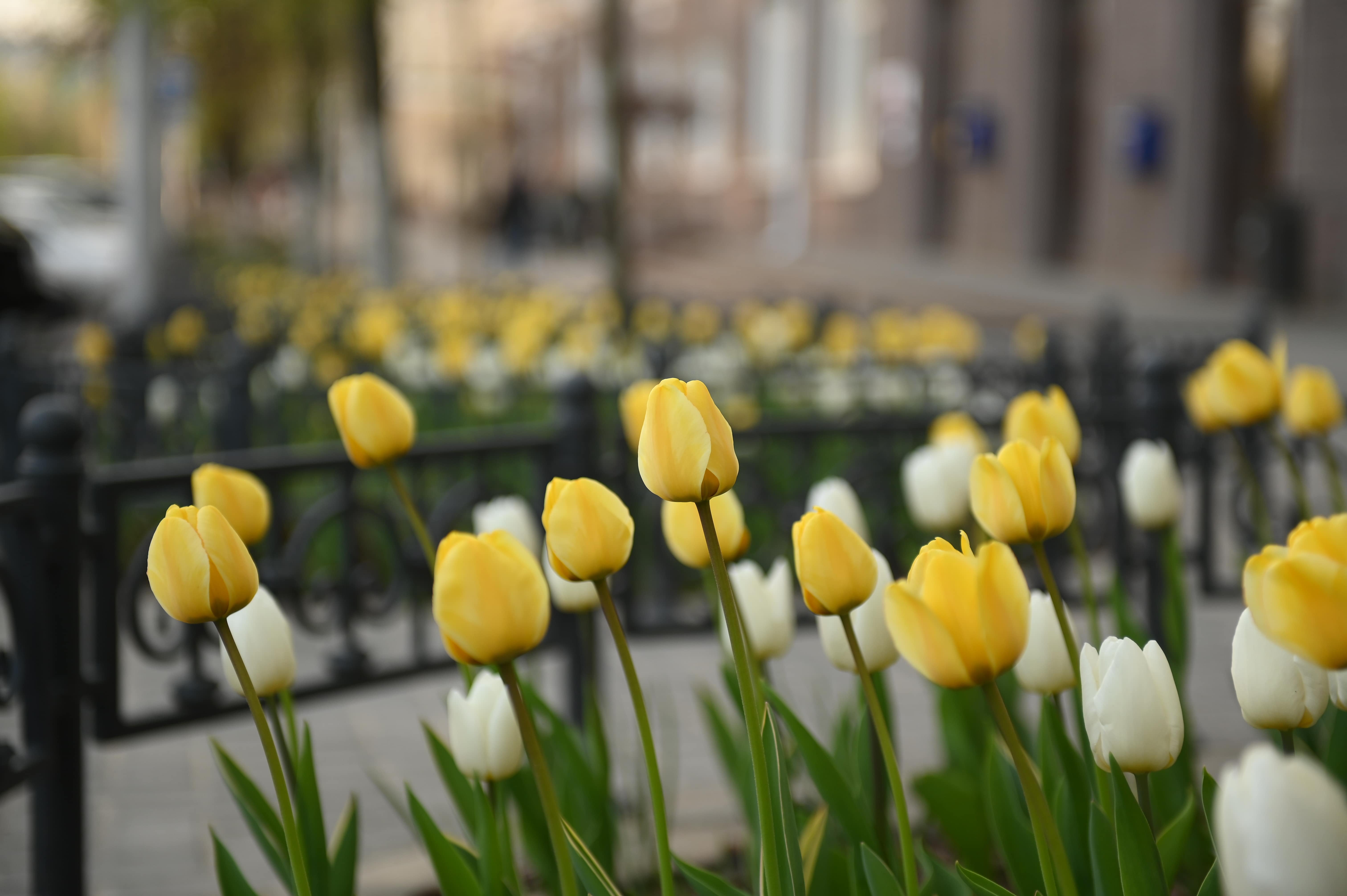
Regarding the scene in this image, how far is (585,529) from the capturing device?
1.41m

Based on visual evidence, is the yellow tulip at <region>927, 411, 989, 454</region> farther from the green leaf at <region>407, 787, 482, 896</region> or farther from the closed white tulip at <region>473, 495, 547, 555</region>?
the green leaf at <region>407, 787, 482, 896</region>

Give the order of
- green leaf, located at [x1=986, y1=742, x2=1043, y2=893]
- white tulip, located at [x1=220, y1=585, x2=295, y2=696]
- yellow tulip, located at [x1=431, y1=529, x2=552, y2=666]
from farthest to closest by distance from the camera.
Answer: green leaf, located at [x1=986, y1=742, x2=1043, y2=893], white tulip, located at [x1=220, y1=585, x2=295, y2=696], yellow tulip, located at [x1=431, y1=529, x2=552, y2=666]

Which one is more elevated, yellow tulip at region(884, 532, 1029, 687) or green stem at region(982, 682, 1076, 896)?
yellow tulip at region(884, 532, 1029, 687)

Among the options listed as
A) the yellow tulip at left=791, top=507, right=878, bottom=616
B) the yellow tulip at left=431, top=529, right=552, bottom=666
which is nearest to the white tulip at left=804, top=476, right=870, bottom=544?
the yellow tulip at left=791, top=507, right=878, bottom=616

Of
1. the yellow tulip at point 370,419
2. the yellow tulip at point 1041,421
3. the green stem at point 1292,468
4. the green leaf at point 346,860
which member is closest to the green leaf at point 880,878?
the yellow tulip at point 1041,421

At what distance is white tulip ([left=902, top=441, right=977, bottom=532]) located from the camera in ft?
8.11

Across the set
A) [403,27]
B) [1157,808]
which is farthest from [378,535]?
[403,27]

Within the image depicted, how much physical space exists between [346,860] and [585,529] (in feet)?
2.68

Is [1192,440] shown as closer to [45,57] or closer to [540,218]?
[45,57]

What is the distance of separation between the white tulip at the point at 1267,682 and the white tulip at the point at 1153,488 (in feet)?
3.58

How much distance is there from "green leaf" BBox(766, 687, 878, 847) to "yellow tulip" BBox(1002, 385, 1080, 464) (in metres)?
0.49

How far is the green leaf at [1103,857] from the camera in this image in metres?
1.62

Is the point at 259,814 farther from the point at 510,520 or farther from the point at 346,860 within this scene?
the point at 510,520

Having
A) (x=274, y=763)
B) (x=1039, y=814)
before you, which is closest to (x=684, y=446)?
(x=1039, y=814)
